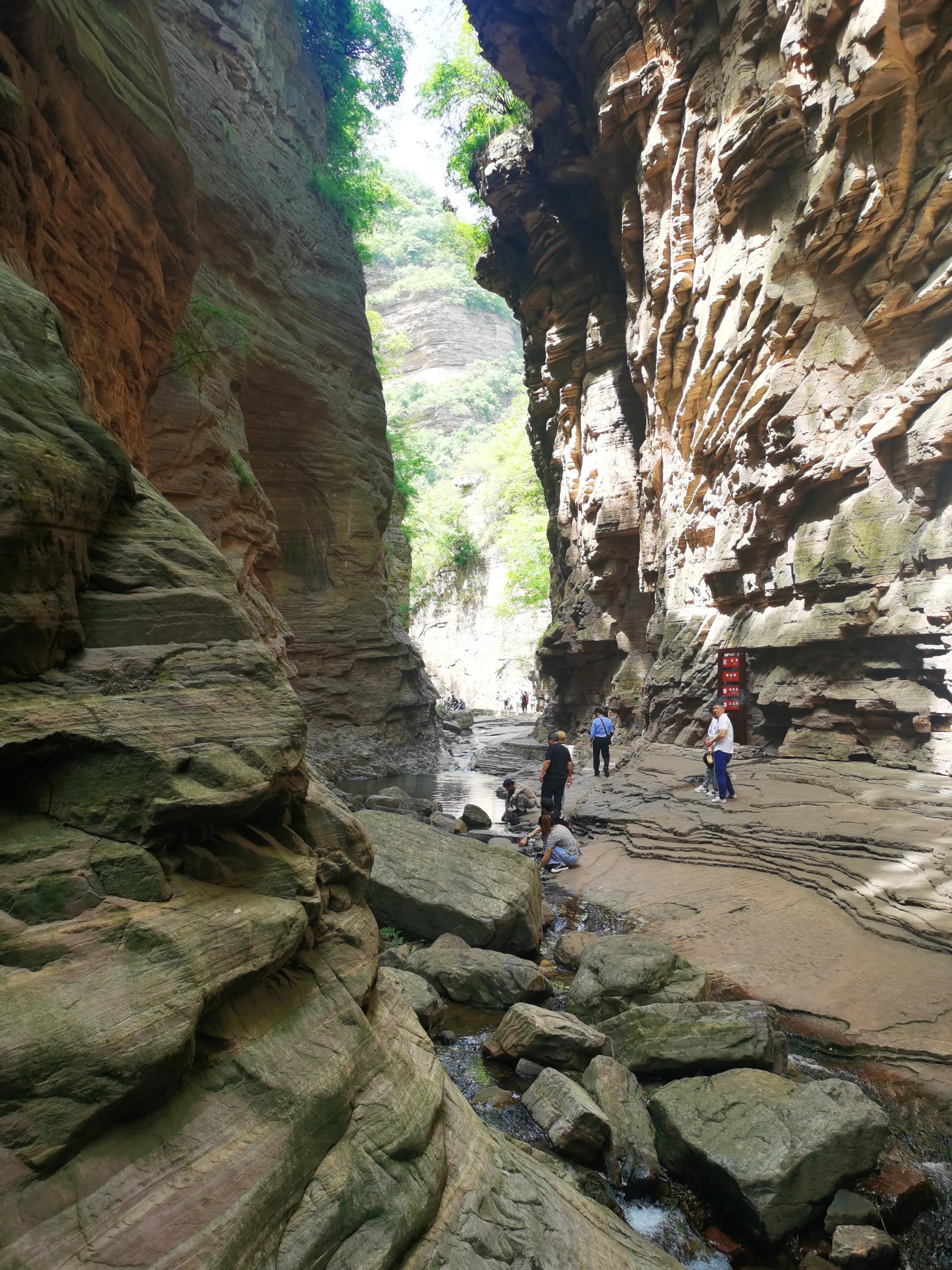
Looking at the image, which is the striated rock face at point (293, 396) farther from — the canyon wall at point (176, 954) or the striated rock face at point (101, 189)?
the canyon wall at point (176, 954)

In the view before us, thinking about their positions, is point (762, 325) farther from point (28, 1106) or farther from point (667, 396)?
point (28, 1106)

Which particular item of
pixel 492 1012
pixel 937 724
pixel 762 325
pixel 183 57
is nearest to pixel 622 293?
pixel 762 325

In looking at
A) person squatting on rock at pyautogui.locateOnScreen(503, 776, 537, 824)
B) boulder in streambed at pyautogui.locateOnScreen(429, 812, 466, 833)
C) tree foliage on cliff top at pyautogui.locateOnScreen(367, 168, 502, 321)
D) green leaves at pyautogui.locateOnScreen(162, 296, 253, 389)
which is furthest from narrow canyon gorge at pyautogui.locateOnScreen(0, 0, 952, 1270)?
tree foliage on cliff top at pyautogui.locateOnScreen(367, 168, 502, 321)

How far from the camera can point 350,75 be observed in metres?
23.0

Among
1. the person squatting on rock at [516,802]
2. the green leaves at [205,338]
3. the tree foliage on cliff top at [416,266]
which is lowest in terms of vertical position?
the person squatting on rock at [516,802]

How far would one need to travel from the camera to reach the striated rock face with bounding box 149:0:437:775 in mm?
15406

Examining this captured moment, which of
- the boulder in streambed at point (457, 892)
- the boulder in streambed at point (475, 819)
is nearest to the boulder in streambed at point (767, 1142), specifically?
the boulder in streambed at point (457, 892)

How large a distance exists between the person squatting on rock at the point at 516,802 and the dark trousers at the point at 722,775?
13.7 ft

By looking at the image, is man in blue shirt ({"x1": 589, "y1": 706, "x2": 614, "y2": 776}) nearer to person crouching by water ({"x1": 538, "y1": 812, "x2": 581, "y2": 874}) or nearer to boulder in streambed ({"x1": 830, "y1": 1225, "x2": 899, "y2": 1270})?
person crouching by water ({"x1": 538, "y1": 812, "x2": 581, "y2": 874})

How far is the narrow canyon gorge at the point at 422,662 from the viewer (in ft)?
8.48

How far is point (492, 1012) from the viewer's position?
5.97 meters

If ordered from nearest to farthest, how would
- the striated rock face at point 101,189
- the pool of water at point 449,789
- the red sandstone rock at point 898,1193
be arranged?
the red sandstone rock at point 898,1193 < the striated rock face at point 101,189 < the pool of water at point 449,789

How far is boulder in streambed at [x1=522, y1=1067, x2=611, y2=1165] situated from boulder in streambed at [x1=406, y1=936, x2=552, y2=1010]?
137 centimetres

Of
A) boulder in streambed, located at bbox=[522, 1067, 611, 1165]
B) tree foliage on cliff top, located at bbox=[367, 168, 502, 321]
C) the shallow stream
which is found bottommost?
the shallow stream
